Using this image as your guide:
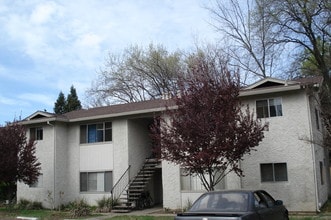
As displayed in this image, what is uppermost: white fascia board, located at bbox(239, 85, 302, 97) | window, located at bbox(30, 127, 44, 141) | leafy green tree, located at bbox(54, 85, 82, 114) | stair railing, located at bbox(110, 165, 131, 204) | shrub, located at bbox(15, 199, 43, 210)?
leafy green tree, located at bbox(54, 85, 82, 114)

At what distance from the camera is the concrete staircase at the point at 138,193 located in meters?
21.8

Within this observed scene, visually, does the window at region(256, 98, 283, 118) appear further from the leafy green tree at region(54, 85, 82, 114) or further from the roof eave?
the leafy green tree at region(54, 85, 82, 114)

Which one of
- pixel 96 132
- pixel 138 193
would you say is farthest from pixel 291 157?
pixel 96 132

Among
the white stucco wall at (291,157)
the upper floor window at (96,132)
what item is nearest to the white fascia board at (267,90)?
the white stucco wall at (291,157)

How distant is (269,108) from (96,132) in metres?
10.4

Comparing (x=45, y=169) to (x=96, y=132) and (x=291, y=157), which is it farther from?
(x=291, y=157)

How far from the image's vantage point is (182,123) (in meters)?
15.9

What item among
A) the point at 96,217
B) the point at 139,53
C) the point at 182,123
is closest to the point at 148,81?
the point at 139,53

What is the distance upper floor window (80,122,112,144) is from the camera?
79.5 ft

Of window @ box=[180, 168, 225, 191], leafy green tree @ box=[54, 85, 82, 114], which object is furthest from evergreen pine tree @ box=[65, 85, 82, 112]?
window @ box=[180, 168, 225, 191]

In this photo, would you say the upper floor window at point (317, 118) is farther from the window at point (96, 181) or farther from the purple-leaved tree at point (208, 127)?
the window at point (96, 181)

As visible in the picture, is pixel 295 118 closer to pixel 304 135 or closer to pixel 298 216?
pixel 304 135

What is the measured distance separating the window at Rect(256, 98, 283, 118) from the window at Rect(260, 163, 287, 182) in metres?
2.23

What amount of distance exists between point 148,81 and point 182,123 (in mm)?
26172
